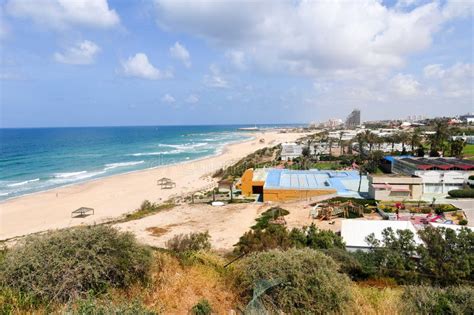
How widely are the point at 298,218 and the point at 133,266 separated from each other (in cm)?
1905

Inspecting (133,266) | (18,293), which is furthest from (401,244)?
(18,293)

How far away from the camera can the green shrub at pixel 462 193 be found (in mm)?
26469

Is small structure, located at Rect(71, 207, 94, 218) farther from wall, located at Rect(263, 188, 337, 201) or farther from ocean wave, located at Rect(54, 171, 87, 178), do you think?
ocean wave, located at Rect(54, 171, 87, 178)

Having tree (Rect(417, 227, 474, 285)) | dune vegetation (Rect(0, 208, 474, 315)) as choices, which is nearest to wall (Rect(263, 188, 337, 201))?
tree (Rect(417, 227, 474, 285))

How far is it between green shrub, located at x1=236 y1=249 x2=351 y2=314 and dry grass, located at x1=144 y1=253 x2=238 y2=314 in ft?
1.49

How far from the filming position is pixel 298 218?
2433 centimetres

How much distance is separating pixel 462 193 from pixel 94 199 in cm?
3627

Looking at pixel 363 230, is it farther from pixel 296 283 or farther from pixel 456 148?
pixel 456 148

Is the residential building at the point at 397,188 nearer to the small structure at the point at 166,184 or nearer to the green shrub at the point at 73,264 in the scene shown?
the green shrub at the point at 73,264

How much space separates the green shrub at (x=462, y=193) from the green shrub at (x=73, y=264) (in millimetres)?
28499

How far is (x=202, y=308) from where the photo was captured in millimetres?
5688

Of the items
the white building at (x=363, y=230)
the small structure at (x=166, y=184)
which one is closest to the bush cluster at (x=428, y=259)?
the white building at (x=363, y=230)

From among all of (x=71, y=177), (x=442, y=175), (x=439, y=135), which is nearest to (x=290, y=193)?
(x=442, y=175)

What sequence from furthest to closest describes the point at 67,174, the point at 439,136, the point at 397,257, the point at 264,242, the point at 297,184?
the point at 67,174
the point at 439,136
the point at 297,184
the point at 264,242
the point at 397,257
